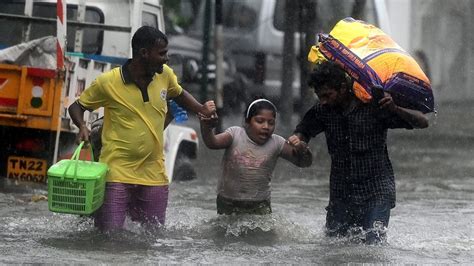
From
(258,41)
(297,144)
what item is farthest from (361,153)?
(258,41)

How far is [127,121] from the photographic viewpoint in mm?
8188

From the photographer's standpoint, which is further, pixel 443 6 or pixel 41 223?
pixel 443 6

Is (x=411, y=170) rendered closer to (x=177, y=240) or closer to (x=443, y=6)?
(x=177, y=240)

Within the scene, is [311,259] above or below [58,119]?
below

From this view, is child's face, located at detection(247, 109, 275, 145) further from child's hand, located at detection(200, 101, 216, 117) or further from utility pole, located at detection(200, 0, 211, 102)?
utility pole, located at detection(200, 0, 211, 102)

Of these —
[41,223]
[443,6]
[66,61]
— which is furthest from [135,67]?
[443,6]

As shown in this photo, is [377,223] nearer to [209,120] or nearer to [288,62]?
[209,120]

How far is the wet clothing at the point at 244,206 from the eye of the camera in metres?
8.70

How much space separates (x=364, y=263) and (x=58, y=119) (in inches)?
164

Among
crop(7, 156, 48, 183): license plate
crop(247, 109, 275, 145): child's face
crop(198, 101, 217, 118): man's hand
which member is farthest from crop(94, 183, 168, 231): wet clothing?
crop(7, 156, 48, 183): license plate

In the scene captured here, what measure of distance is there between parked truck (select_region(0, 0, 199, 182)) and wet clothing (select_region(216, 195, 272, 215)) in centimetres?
278

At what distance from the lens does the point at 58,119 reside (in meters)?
11.1

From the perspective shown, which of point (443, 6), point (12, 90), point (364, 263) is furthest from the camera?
point (443, 6)

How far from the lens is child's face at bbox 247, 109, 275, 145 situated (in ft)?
28.2
